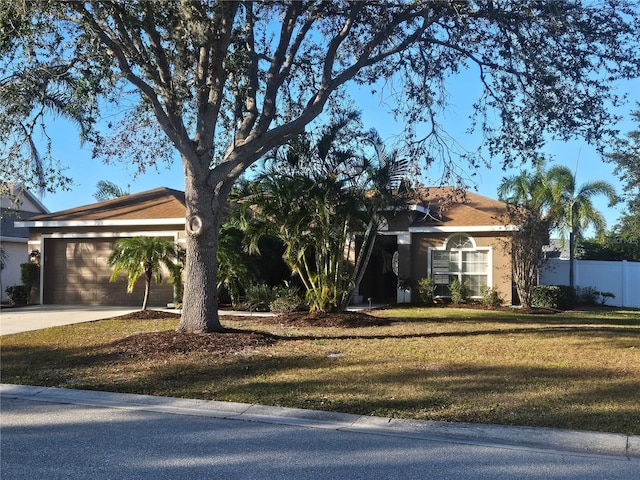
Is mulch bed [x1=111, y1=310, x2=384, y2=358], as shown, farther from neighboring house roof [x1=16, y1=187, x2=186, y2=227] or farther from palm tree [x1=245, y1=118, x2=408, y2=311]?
neighboring house roof [x1=16, y1=187, x2=186, y2=227]

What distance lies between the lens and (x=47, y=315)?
1619 centimetres

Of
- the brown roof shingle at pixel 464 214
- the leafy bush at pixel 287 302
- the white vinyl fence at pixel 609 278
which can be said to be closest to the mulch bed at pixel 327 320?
the leafy bush at pixel 287 302

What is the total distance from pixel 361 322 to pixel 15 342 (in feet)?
23.7

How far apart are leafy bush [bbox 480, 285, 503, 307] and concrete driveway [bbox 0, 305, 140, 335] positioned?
36.9 feet

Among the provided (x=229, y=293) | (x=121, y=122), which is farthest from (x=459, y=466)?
(x=229, y=293)

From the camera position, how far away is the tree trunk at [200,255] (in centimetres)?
1074

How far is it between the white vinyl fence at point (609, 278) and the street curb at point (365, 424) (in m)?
17.9

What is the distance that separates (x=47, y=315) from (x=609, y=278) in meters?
19.6

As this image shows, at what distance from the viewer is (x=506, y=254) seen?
19.6 meters

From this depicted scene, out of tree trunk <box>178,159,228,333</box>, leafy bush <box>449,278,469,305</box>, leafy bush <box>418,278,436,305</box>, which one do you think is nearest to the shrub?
leafy bush <box>449,278,469,305</box>

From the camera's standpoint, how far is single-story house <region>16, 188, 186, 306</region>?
1942 centimetres

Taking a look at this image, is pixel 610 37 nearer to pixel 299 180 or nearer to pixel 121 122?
pixel 299 180

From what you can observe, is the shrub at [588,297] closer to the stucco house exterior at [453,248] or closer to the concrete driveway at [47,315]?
the stucco house exterior at [453,248]

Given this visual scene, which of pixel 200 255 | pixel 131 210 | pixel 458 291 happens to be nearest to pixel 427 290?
pixel 458 291
